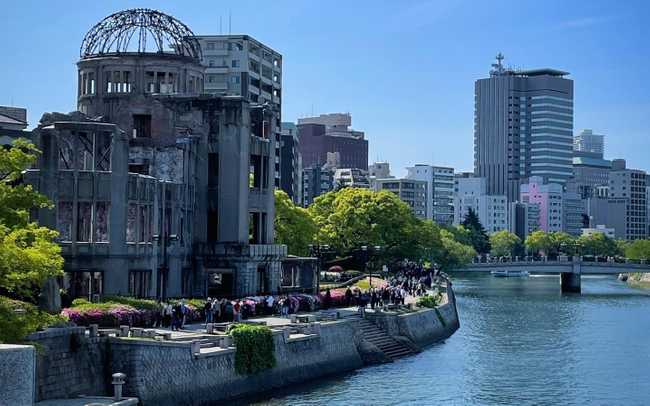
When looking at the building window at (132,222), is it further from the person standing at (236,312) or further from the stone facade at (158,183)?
the person standing at (236,312)

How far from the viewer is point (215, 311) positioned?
70.8 meters

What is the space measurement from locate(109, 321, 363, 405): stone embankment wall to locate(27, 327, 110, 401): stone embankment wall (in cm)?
97

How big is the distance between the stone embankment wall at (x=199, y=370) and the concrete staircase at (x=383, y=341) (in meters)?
10.0

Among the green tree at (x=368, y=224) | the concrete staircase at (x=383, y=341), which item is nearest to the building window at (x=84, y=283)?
the concrete staircase at (x=383, y=341)

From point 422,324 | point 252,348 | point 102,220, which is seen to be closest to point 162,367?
point 252,348

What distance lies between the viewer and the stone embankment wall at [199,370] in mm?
54188

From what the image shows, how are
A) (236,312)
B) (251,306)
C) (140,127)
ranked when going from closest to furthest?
(236,312)
(251,306)
(140,127)

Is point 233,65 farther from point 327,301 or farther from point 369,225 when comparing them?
point 327,301

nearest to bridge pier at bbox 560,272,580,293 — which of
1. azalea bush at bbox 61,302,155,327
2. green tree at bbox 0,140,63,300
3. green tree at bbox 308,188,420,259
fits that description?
green tree at bbox 308,188,420,259

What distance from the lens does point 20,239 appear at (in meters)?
45.6

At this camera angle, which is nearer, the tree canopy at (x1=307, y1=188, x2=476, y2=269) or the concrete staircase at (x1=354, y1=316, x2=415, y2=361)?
the concrete staircase at (x1=354, y1=316, x2=415, y2=361)

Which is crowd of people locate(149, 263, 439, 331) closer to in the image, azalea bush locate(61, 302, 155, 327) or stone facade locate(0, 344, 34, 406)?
azalea bush locate(61, 302, 155, 327)

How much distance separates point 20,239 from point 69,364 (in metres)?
8.35

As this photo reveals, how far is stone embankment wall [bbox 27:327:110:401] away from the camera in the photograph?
162 ft
